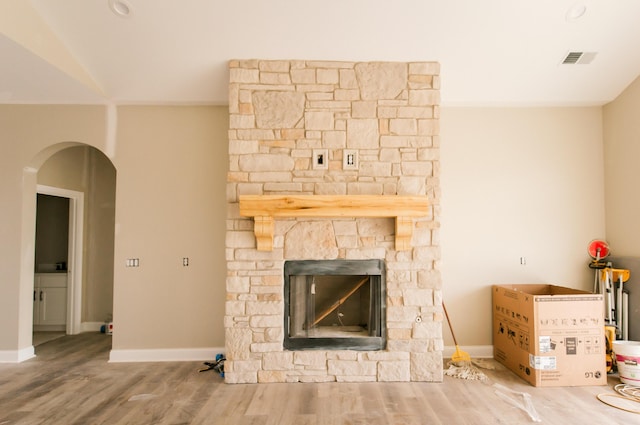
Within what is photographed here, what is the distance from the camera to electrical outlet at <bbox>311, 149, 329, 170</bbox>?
347cm

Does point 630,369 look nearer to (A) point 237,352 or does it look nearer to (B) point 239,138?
(A) point 237,352

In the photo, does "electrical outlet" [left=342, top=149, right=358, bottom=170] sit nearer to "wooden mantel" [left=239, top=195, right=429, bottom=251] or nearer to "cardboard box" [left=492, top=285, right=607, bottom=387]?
"wooden mantel" [left=239, top=195, right=429, bottom=251]

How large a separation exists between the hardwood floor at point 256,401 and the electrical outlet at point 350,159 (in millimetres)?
1870

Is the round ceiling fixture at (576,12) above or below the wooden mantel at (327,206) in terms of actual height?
above

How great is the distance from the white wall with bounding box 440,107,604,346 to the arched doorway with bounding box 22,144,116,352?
435 centimetres

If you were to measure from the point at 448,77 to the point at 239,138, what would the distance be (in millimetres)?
2094

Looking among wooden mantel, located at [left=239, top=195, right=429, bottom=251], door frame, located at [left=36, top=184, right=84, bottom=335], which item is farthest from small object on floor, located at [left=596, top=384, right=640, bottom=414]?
door frame, located at [left=36, top=184, right=84, bottom=335]

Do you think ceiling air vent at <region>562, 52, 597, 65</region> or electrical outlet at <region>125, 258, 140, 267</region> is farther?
electrical outlet at <region>125, 258, 140, 267</region>

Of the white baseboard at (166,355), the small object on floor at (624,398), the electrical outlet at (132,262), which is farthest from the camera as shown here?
the electrical outlet at (132,262)

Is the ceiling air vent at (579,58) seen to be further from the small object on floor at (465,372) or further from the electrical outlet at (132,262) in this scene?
the electrical outlet at (132,262)

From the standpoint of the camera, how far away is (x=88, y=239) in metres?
5.27

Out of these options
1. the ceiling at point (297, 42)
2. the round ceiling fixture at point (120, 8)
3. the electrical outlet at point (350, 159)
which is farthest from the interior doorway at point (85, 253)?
the electrical outlet at point (350, 159)

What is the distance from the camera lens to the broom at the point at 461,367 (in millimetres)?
3451

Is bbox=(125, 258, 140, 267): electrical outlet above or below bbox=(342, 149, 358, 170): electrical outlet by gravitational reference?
below
